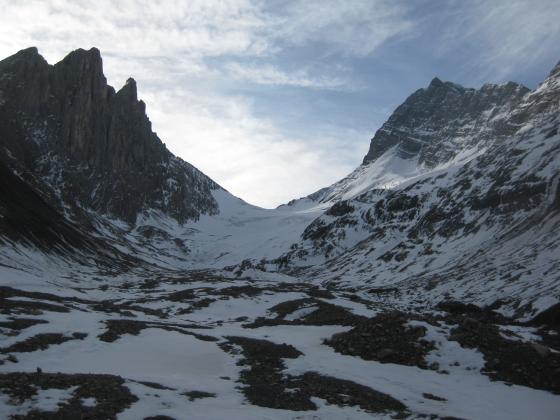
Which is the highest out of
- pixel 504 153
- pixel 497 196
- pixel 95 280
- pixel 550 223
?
pixel 504 153

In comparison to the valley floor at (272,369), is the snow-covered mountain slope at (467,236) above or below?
above

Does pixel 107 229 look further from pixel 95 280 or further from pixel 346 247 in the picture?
pixel 95 280

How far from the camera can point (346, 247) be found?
172000 mm

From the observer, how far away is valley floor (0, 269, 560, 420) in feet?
56.2

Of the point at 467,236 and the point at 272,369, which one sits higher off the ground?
the point at 467,236

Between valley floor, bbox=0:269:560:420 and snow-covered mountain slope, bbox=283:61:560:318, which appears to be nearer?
valley floor, bbox=0:269:560:420

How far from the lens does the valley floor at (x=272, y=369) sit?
1714 centimetres

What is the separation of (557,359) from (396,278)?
7999cm

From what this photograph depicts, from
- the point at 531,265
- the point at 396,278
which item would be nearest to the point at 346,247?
the point at 396,278

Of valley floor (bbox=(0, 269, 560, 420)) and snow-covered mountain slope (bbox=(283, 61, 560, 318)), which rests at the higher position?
snow-covered mountain slope (bbox=(283, 61, 560, 318))

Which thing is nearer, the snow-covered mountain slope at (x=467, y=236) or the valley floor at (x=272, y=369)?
the valley floor at (x=272, y=369)

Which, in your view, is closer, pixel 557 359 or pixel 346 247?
pixel 557 359

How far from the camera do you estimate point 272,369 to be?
24.4 m

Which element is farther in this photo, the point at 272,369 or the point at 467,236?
the point at 467,236
